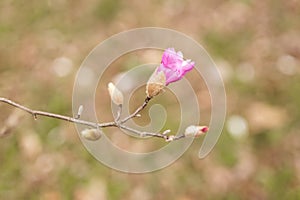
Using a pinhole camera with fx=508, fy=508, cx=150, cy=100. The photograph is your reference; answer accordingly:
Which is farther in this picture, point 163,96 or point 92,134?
point 163,96

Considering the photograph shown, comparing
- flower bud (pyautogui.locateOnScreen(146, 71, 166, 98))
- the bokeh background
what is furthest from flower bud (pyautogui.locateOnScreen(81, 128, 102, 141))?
the bokeh background

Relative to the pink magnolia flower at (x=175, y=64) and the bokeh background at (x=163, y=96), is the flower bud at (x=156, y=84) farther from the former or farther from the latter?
the bokeh background at (x=163, y=96)

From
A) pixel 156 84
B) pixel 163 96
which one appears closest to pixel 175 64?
pixel 156 84

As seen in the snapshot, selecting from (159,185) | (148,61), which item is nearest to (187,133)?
(159,185)

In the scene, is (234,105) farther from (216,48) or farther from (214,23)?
(214,23)

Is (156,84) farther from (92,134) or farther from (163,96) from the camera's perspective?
(163,96)

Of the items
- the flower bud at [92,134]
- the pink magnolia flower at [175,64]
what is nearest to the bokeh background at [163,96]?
the flower bud at [92,134]

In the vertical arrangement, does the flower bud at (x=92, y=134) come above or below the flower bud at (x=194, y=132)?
below

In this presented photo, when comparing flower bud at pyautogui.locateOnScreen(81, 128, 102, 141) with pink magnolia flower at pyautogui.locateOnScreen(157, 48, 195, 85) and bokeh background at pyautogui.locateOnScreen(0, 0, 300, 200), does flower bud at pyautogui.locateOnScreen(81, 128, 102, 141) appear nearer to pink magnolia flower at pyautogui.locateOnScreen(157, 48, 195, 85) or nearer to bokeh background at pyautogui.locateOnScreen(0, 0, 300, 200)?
pink magnolia flower at pyautogui.locateOnScreen(157, 48, 195, 85)
